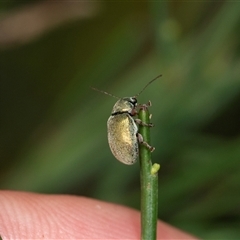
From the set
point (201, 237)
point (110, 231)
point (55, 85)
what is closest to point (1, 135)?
point (55, 85)

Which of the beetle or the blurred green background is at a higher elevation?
the blurred green background

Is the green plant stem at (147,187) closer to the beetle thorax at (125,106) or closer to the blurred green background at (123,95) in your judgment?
Answer: the beetle thorax at (125,106)

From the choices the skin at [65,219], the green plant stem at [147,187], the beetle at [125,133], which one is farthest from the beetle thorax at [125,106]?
the skin at [65,219]

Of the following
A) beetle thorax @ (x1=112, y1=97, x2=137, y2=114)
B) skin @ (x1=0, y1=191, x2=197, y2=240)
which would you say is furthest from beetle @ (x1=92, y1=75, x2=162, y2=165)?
skin @ (x1=0, y1=191, x2=197, y2=240)

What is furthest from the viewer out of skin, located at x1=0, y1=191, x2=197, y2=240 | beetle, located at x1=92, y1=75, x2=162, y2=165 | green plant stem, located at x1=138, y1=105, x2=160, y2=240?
skin, located at x1=0, y1=191, x2=197, y2=240

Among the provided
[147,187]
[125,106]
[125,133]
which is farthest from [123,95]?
[147,187]

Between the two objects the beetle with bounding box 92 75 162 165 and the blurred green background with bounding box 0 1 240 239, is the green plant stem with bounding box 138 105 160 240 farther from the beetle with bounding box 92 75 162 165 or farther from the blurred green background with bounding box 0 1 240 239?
the blurred green background with bounding box 0 1 240 239

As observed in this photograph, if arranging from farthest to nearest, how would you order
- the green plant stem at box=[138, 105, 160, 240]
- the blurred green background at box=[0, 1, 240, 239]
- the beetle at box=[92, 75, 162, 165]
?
the blurred green background at box=[0, 1, 240, 239] < the beetle at box=[92, 75, 162, 165] < the green plant stem at box=[138, 105, 160, 240]

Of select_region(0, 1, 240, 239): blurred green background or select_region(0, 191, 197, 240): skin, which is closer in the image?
select_region(0, 191, 197, 240): skin
